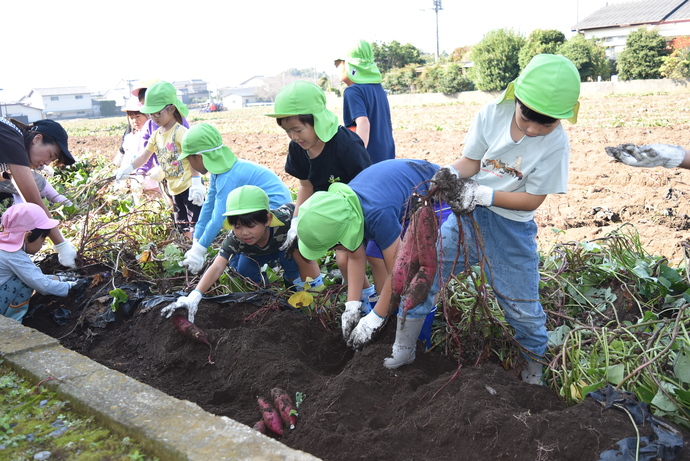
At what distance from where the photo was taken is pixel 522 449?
174cm

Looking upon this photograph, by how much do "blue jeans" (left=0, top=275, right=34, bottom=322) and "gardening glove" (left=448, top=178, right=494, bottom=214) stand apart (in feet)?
9.66

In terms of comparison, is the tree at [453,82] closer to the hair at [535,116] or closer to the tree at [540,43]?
the tree at [540,43]

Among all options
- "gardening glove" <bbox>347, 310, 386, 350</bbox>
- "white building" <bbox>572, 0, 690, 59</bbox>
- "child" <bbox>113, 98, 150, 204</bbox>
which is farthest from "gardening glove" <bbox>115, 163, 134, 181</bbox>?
"white building" <bbox>572, 0, 690, 59</bbox>

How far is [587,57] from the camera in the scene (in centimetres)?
2819

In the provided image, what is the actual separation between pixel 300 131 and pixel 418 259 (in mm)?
1078

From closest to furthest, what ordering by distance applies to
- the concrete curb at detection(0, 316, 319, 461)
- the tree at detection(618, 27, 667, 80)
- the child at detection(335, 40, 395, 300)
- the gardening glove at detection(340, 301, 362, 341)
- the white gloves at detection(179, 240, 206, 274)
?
the concrete curb at detection(0, 316, 319, 461), the gardening glove at detection(340, 301, 362, 341), the white gloves at detection(179, 240, 206, 274), the child at detection(335, 40, 395, 300), the tree at detection(618, 27, 667, 80)

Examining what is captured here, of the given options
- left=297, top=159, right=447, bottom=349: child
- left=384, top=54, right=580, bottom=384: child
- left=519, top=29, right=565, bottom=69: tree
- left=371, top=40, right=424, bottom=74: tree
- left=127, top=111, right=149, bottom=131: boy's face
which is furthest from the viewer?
left=371, top=40, right=424, bottom=74: tree

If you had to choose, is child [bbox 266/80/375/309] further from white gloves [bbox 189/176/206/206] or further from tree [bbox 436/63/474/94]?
tree [bbox 436/63/474/94]

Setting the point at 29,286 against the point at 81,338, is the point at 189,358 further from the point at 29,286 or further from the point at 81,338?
the point at 29,286

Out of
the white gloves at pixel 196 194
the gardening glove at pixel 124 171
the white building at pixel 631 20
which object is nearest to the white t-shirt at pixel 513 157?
the white gloves at pixel 196 194

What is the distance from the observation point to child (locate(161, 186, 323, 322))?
122 inches

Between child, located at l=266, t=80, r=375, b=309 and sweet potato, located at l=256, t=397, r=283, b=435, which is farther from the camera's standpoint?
child, located at l=266, t=80, r=375, b=309

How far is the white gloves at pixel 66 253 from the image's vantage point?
13.4 feet

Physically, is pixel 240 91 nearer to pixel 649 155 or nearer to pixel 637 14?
pixel 637 14
